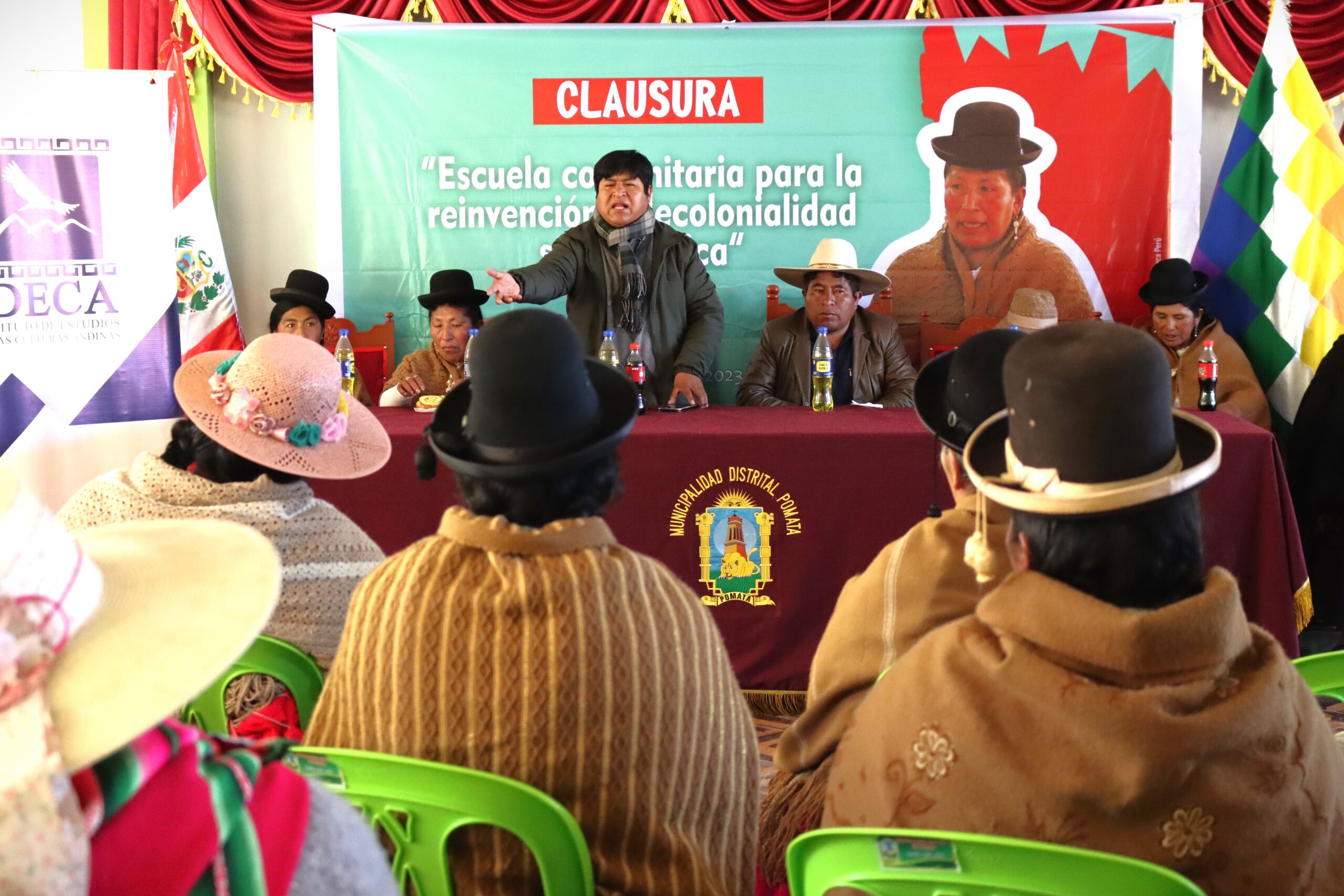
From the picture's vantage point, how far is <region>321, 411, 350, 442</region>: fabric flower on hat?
2045 millimetres

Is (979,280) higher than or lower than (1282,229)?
lower

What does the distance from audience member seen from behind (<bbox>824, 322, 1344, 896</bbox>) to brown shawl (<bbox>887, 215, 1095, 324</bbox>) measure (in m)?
3.93

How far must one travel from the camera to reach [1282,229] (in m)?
4.39

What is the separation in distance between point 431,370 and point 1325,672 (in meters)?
3.52

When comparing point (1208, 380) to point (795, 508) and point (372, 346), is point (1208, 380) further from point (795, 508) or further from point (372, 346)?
point (372, 346)

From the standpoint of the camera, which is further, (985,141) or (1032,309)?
(985,141)

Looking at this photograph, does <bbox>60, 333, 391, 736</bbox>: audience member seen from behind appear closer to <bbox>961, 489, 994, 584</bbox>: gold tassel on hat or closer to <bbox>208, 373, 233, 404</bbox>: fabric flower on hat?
<bbox>208, 373, 233, 404</bbox>: fabric flower on hat

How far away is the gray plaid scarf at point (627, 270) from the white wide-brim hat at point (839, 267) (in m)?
0.67

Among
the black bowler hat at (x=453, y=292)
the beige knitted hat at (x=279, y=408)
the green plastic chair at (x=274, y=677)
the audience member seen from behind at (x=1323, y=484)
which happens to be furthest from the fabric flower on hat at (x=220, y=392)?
the audience member seen from behind at (x=1323, y=484)

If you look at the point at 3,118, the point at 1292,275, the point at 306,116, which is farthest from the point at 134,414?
the point at 1292,275

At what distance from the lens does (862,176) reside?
16.3 feet

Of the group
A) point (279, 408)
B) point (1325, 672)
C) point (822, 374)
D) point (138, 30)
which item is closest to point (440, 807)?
point (279, 408)

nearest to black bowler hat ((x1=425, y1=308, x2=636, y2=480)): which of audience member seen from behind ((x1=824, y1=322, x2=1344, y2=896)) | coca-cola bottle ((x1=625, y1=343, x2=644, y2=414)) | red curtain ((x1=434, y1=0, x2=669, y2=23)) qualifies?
audience member seen from behind ((x1=824, y1=322, x2=1344, y2=896))

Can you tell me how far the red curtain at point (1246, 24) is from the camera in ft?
15.7
